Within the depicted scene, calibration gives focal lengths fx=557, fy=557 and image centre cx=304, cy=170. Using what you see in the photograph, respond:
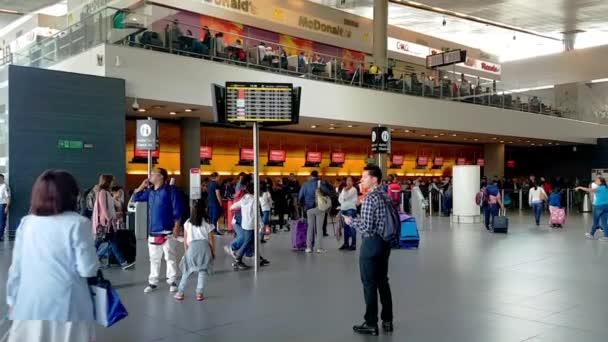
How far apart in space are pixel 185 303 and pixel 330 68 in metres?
14.8

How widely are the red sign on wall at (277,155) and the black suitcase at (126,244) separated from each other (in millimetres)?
15712

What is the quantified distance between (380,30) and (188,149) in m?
10.4

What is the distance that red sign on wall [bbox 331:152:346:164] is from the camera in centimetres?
2788

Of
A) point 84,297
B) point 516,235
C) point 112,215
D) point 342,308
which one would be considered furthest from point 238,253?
point 516,235

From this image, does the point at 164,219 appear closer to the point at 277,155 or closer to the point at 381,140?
the point at 381,140

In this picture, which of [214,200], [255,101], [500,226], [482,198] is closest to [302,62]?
[214,200]

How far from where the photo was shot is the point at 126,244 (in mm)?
9398

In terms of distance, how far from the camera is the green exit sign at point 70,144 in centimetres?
1345

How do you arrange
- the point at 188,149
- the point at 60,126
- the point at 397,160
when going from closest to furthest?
the point at 60,126 < the point at 188,149 < the point at 397,160

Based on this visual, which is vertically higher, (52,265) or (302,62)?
(302,62)

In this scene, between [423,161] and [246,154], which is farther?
[423,161]

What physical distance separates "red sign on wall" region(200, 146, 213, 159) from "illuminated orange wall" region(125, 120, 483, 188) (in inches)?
8.7

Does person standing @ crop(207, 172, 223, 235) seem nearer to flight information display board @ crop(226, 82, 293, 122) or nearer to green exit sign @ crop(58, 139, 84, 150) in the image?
green exit sign @ crop(58, 139, 84, 150)

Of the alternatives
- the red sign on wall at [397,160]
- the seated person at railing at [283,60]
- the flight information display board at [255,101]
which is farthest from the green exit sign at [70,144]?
the red sign on wall at [397,160]
